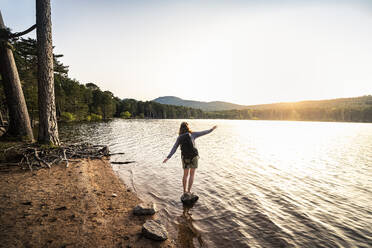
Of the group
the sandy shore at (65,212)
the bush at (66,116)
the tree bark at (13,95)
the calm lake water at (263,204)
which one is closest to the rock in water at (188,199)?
the calm lake water at (263,204)

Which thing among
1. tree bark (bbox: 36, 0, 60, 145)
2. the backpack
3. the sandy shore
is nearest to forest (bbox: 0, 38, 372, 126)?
tree bark (bbox: 36, 0, 60, 145)

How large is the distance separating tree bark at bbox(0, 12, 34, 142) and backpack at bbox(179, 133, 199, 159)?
12.3m

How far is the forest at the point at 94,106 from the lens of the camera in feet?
73.4

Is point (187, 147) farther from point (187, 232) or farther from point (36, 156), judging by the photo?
point (36, 156)

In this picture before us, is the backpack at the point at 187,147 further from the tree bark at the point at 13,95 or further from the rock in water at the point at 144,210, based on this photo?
the tree bark at the point at 13,95

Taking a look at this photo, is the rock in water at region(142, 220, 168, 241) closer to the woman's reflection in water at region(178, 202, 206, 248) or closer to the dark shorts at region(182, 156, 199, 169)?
the woman's reflection in water at region(178, 202, 206, 248)

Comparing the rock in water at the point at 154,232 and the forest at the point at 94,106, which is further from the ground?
the forest at the point at 94,106

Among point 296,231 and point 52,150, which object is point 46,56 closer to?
point 52,150

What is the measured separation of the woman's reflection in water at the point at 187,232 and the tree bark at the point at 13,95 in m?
12.9

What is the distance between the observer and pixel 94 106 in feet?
289

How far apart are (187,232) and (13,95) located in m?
14.4

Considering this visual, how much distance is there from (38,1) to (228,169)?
16016mm

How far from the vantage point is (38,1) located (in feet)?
31.5

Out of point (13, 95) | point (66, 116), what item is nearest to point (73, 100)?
point (66, 116)
